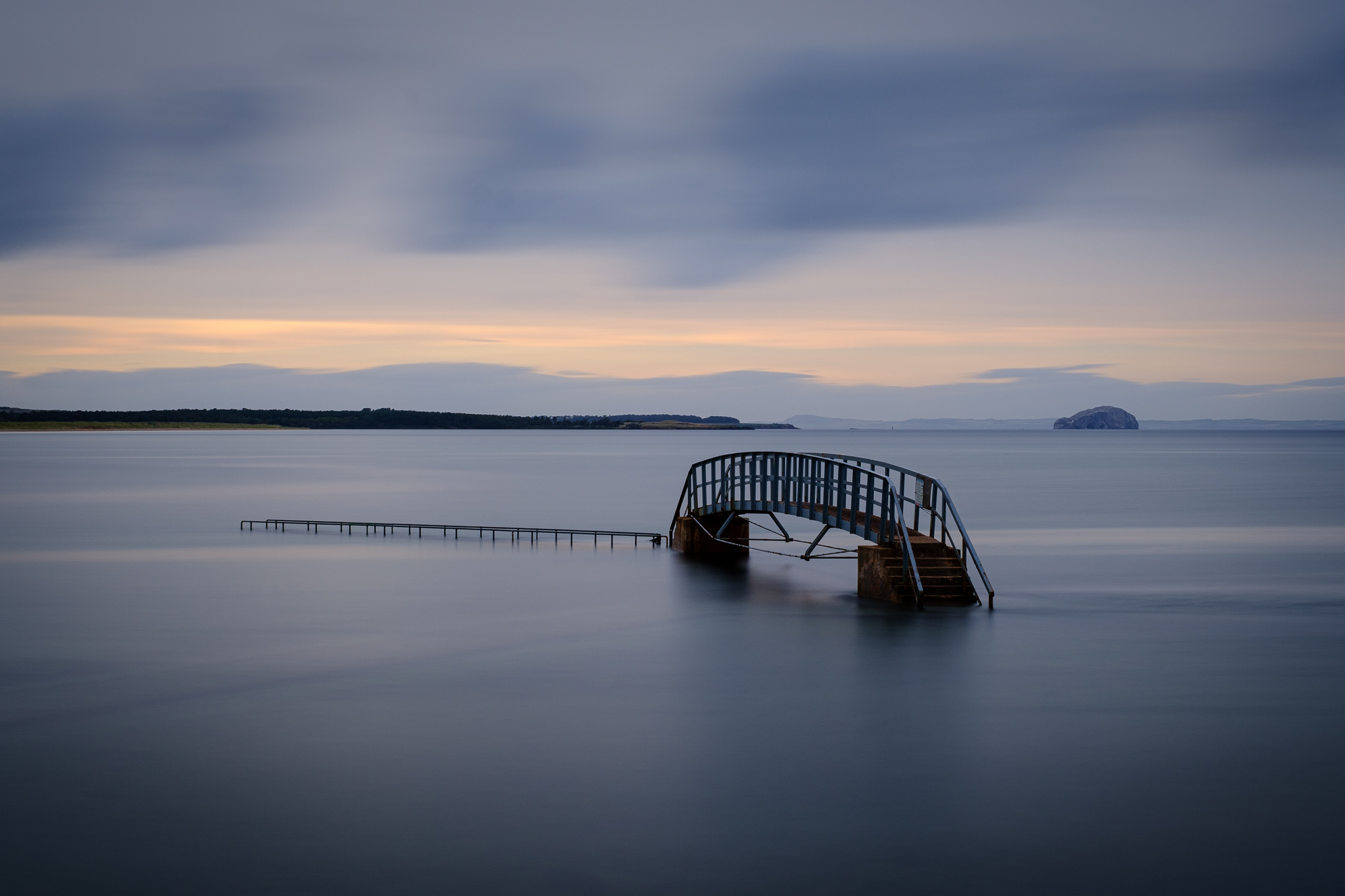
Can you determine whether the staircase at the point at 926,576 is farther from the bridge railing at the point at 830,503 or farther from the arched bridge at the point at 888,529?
the bridge railing at the point at 830,503

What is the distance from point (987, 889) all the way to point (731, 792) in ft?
10.5

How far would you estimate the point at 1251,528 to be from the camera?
4822 cm

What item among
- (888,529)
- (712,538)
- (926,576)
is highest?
(888,529)

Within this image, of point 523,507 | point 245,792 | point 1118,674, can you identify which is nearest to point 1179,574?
point 1118,674

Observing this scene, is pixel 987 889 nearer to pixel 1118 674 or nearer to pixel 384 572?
pixel 1118 674

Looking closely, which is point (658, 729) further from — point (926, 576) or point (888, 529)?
point (888, 529)

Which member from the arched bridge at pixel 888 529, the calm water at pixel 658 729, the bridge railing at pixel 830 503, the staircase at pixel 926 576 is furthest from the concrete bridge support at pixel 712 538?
the staircase at pixel 926 576

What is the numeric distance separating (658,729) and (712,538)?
809 inches

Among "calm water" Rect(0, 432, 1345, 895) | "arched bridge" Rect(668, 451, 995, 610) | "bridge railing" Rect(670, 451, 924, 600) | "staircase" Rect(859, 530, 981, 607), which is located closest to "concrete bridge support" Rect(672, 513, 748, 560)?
"bridge railing" Rect(670, 451, 924, 600)

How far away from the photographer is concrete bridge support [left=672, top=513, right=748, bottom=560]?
35656mm

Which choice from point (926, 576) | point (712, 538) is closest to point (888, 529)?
point (926, 576)

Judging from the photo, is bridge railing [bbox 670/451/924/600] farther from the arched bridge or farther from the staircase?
the staircase

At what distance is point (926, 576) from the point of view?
80.0 ft

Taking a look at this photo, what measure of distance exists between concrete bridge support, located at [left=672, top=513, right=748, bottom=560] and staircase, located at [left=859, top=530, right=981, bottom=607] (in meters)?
10.0
